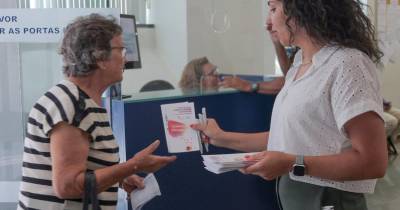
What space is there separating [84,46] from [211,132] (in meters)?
0.69

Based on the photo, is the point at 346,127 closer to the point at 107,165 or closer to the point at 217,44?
the point at 107,165

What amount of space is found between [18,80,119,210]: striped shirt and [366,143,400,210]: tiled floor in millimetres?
3042

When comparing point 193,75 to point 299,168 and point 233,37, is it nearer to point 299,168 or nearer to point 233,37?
point 233,37

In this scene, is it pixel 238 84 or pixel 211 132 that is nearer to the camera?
Result: pixel 211 132

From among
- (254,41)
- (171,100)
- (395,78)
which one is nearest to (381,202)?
(254,41)

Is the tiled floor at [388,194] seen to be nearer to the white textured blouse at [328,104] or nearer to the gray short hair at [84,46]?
the white textured blouse at [328,104]

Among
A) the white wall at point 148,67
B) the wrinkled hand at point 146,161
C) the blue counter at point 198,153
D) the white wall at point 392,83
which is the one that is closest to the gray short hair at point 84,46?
the wrinkled hand at point 146,161

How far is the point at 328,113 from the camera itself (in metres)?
1.29

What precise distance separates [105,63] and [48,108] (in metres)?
0.26

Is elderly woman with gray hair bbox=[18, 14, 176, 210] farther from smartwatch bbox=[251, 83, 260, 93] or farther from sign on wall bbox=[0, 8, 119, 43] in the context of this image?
smartwatch bbox=[251, 83, 260, 93]

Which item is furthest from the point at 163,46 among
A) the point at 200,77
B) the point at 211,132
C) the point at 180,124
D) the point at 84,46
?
the point at 84,46

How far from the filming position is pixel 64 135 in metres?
1.35

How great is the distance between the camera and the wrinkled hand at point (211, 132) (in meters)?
1.90

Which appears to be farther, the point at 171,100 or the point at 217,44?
the point at 217,44
